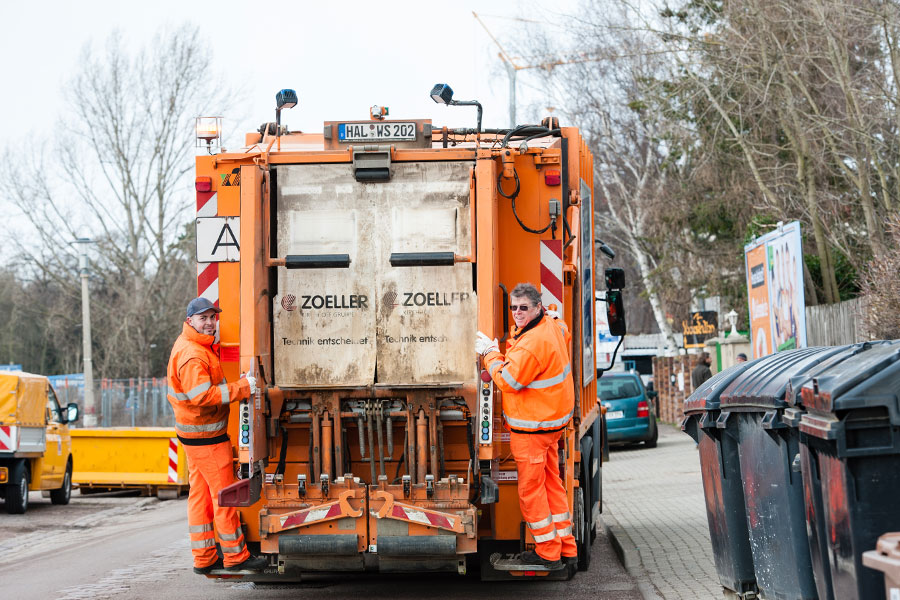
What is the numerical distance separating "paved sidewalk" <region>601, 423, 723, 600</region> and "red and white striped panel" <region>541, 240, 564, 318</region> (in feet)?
6.60

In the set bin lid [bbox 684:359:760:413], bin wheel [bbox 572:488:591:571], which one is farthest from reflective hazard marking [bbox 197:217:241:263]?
bin lid [bbox 684:359:760:413]

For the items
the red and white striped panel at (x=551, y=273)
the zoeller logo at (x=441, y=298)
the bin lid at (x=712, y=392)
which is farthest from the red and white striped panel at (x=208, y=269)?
the bin lid at (x=712, y=392)

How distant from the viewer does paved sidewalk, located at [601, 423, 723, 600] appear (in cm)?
814

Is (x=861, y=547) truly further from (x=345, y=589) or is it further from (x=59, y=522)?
(x=59, y=522)

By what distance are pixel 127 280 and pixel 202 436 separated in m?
37.8

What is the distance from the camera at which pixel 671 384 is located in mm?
36781

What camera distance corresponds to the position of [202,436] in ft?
24.2

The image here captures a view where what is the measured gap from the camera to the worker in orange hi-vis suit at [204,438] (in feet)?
23.8

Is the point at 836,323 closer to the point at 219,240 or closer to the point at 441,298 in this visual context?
the point at 441,298

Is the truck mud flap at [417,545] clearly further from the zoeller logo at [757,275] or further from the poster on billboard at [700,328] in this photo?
the poster on billboard at [700,328]

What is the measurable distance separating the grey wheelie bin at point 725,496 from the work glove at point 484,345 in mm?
1166

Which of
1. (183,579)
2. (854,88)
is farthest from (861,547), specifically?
(854,88)

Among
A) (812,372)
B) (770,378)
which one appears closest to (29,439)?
(770,378)

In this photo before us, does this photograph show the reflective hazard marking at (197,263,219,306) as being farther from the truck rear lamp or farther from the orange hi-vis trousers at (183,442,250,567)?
the orange hi-vis trousers at (183,442,250,567)
